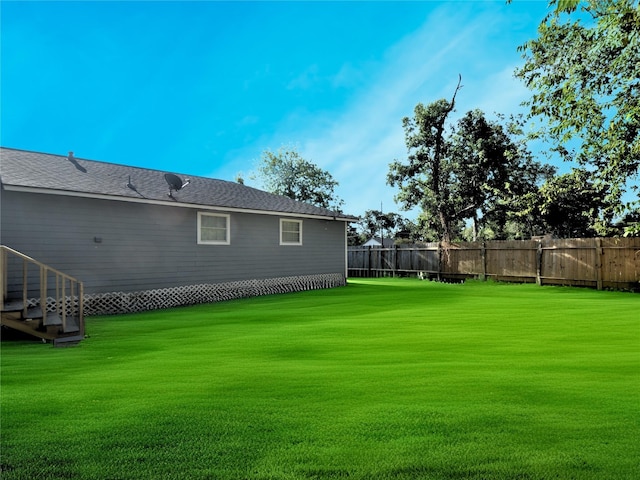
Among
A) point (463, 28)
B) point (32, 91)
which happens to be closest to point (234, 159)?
point (32, 91)

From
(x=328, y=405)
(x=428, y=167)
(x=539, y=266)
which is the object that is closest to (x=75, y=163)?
(x=328, y=405)

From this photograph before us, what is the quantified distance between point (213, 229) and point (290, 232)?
388 cm

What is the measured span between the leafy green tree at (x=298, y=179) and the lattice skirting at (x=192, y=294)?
21.7 meters

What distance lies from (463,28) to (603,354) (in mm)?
14853

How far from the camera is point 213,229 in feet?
49.2

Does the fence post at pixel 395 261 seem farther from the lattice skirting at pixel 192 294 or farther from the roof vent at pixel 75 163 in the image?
the roof vent at pixel 75 163

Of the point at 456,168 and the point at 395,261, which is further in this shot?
the point at 456,168

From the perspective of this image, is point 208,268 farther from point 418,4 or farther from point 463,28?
point 463,28

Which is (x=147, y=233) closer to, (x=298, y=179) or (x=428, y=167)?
(x=428, y=167)

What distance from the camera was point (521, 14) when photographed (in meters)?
15.9

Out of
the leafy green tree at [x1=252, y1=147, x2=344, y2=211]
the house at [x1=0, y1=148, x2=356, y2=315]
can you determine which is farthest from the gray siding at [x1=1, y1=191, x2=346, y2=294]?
the leafy green tree at [x1=252, y1=147, x2=344, y2=211]

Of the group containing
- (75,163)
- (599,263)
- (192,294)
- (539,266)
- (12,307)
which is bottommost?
(192,294)

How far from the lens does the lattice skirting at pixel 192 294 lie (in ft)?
38.7

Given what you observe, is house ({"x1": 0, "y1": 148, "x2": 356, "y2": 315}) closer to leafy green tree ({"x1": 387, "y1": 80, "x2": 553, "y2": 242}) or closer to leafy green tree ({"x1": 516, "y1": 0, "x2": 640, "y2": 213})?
leafy green tree ({"x1": 516, "y1": 0, "x2": 640, "y2": 213})
